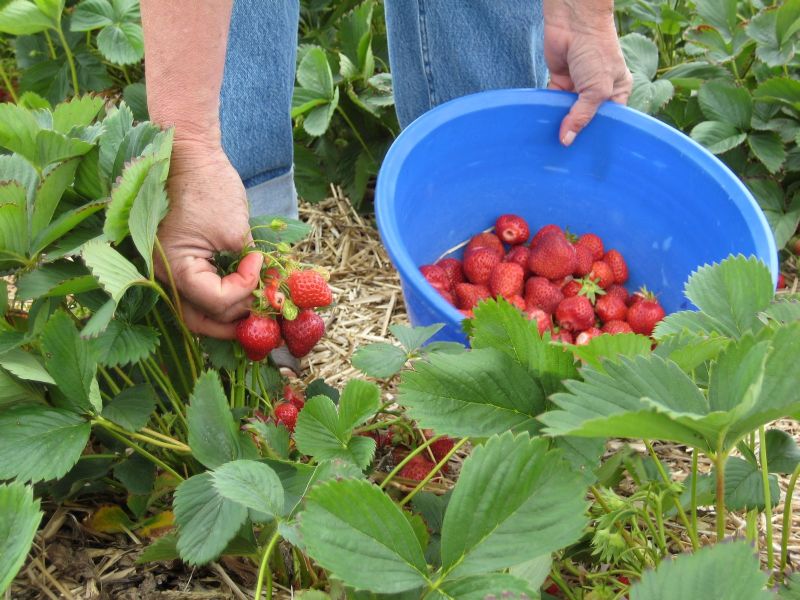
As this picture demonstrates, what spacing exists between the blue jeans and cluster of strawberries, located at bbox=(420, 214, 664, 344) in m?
0.29

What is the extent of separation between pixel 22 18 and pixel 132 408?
3.65 feet

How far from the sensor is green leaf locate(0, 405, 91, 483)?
2.27 feet

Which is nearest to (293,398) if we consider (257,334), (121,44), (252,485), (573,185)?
(257,334)

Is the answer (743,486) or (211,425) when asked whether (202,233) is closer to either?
(211,425)

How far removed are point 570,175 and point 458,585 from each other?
3.87 feet

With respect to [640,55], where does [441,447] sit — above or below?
below

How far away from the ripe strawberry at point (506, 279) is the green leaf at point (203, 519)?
2.77 ft

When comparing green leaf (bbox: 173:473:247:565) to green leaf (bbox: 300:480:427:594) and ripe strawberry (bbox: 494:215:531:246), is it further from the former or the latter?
ripe strawberry (bbox: 494:215:531:246)

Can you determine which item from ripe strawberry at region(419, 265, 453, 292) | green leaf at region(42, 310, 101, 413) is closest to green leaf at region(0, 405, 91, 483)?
green leaf at region(42, 310, 101, 413)

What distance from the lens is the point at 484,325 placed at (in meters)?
0.62

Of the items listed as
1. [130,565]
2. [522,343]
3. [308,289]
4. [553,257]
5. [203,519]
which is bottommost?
[130,565]

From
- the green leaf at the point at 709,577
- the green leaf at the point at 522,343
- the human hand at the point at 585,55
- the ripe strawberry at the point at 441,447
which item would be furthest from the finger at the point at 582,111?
the green leaf at the point at 709,577

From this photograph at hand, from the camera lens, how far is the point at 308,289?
857 millimetres

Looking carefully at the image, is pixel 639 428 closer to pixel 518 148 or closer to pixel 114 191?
pixel 114 191
